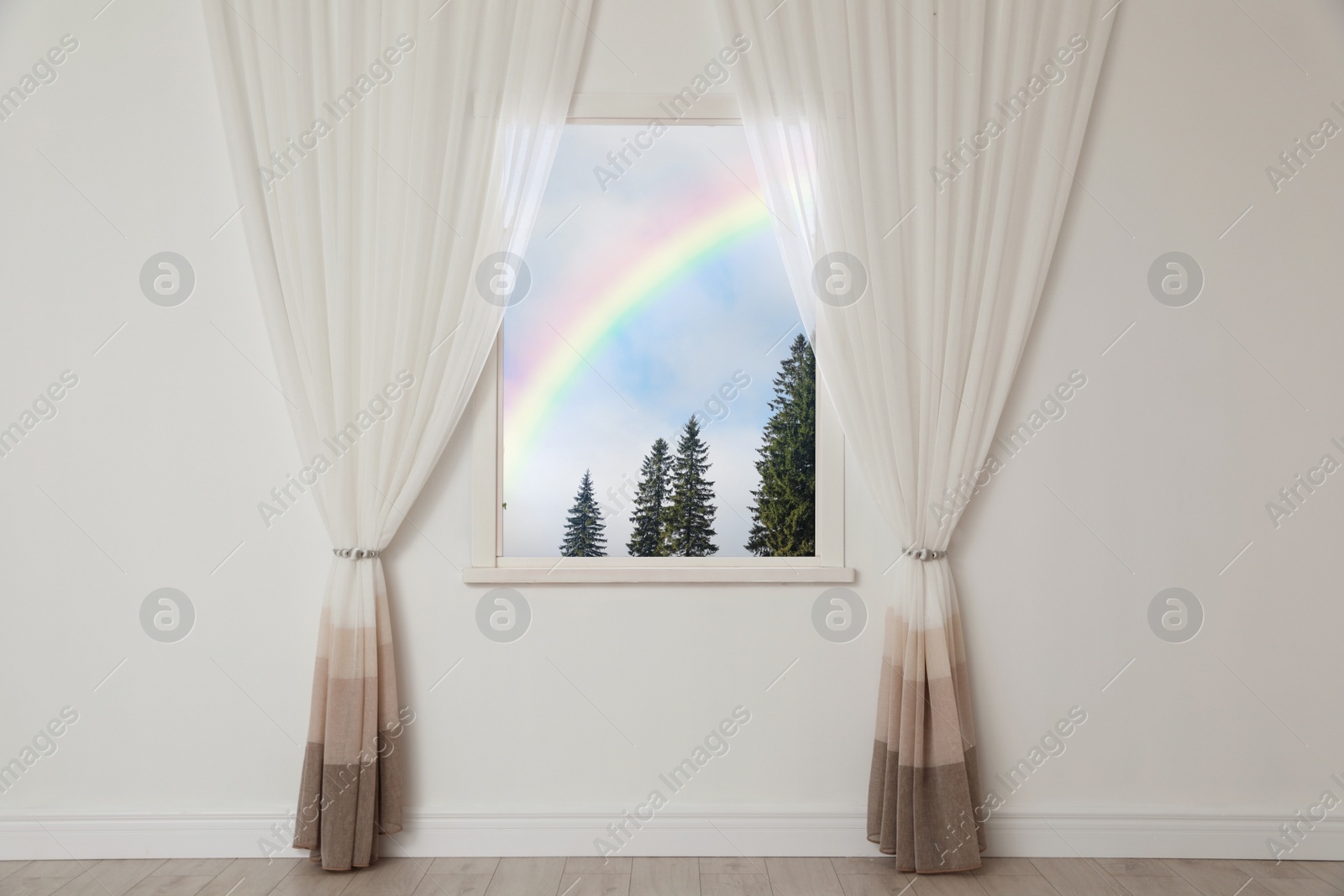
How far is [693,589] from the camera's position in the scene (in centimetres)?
260

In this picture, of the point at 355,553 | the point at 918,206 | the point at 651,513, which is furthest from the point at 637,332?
the point at 355,553

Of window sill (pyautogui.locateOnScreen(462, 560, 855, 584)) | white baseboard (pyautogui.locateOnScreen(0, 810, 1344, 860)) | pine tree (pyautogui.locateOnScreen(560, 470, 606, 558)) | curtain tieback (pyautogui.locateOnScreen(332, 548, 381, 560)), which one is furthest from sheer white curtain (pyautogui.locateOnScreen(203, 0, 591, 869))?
pine tree (pyautogui.locateOnScreen(560, 470, 606, 558))

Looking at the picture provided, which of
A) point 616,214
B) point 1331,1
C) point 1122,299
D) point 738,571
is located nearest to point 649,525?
point 738,571

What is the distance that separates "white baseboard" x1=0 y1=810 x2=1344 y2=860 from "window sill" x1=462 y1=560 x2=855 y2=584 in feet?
2.32

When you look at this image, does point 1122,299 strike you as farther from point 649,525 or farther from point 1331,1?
point 649,525

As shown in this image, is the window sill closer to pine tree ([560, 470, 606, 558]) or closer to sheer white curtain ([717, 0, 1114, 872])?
pine tree ([560, 470, 606, 558])

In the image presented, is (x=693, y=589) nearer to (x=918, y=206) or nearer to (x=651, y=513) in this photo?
(x=651, y=513)

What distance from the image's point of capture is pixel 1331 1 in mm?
2590

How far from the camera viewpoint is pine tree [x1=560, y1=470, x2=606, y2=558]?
2.66 metres

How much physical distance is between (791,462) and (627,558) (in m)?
0.60

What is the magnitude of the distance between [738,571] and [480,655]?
84 cm

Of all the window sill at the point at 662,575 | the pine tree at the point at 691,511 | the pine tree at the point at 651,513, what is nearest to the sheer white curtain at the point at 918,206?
the window sill at the point at 662,575

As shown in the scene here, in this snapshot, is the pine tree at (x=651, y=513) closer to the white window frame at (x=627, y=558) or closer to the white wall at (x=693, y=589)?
the white window frame at (x=627, y=558)

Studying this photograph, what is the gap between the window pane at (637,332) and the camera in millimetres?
2646
